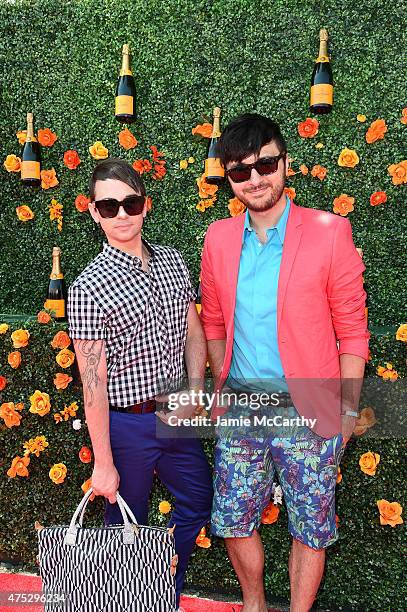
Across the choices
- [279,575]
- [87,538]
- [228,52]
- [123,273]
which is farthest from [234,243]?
[279,575]

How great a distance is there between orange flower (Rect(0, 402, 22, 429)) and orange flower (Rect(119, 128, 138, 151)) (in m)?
1.85

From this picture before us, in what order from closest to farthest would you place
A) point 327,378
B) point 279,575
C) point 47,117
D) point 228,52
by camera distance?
1. point 327,378
2. point 279,575
3. point 228,52
4. point 47,117

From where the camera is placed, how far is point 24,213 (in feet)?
13.2

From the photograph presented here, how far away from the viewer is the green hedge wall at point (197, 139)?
3.21 metres

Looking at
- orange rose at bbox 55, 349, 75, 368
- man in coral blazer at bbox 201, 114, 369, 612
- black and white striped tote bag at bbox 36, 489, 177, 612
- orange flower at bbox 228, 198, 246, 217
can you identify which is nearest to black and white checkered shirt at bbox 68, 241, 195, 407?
man in coral blazer at bbox 201, 114, 369, 612

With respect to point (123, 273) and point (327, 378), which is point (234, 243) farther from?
point (327, 378)

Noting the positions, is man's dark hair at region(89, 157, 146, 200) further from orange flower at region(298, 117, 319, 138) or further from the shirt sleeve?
orange flower at region(298, 117, 319, 138)

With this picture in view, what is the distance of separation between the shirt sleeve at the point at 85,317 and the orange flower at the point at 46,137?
2.10 metres

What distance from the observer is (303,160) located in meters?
3.55

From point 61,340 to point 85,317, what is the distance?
1.18 meters

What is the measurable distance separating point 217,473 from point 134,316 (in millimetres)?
884

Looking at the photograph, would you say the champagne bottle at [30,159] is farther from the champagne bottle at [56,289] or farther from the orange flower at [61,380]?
the orange flower at [61,380]

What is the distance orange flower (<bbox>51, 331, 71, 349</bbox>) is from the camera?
10.9 feet

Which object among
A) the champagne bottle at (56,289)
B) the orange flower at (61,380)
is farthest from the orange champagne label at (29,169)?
the orange flower at (61,380)
